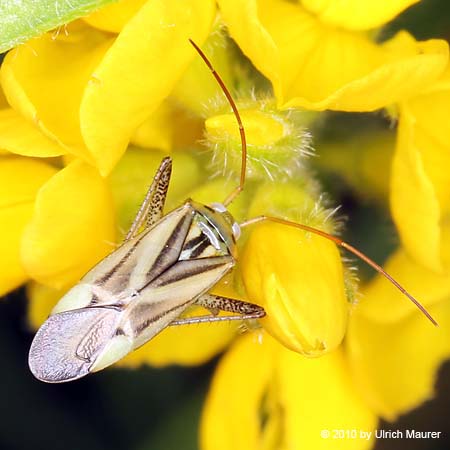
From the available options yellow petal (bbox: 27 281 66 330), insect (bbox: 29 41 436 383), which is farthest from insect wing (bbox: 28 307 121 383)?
yellow petal (bbox: 27 281 66 330)

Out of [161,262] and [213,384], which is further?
[213,384]

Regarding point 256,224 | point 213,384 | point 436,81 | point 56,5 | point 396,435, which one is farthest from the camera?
point 396,435

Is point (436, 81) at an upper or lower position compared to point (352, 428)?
upper

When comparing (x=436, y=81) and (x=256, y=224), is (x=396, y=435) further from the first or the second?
(x=436, y=81)

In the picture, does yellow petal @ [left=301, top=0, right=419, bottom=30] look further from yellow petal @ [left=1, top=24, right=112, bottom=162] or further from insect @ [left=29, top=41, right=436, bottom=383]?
yellow petal @ [left=1, top=24, right=112, bottom=162]

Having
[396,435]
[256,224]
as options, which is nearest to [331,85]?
[256,224]

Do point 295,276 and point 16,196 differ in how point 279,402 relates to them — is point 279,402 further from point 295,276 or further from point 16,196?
point 16,196

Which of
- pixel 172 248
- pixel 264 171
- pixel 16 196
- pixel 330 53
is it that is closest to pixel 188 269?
pixel 172 248
